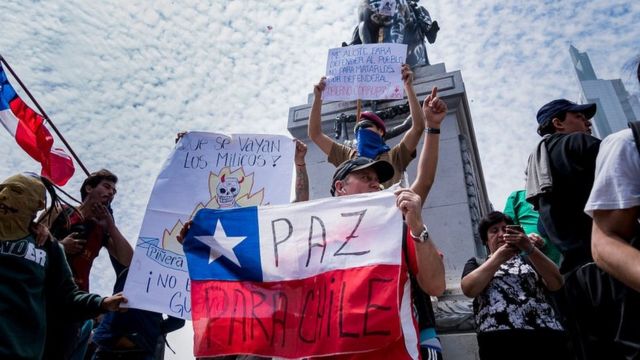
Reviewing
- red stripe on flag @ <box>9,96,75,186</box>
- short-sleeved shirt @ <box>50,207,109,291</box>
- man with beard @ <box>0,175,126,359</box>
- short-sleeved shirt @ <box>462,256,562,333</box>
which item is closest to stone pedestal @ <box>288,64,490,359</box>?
short-sleeved shirt @ <box>462,256,562,333</box>

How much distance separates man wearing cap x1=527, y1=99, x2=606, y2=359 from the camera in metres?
2.16

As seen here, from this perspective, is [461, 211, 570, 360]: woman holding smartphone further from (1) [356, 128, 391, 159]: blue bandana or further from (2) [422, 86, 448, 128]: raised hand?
(1) [356, 128, 391, 159]: blue bandana

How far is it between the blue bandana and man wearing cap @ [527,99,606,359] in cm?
113

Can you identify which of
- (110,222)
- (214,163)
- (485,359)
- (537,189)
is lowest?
(485,359)

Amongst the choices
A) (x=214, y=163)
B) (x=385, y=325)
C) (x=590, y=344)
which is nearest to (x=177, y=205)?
(x=214, y=163)

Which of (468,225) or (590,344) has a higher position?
(468,225)

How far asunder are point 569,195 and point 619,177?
1.27 meters

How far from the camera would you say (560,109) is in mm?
3184

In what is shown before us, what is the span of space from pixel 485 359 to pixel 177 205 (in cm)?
249

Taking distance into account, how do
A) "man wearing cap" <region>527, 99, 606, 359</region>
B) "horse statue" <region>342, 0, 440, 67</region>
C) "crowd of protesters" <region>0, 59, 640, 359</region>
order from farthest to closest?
"horse statue" <region>342, 0, 440, 67</region> < "man wearing cap" <region>527, 99, 606, 359</region> < "crowd of protesters" <region>0, 59, 640, 359</region>

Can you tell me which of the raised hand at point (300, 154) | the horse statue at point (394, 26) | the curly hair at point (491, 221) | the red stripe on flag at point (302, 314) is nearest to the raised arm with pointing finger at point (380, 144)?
the raised hand at point (300, 154)

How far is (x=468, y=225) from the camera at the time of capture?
5.12 meters

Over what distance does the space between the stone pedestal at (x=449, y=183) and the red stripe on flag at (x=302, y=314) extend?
5.96ft

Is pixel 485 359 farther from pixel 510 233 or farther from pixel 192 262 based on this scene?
pixel 192 262
